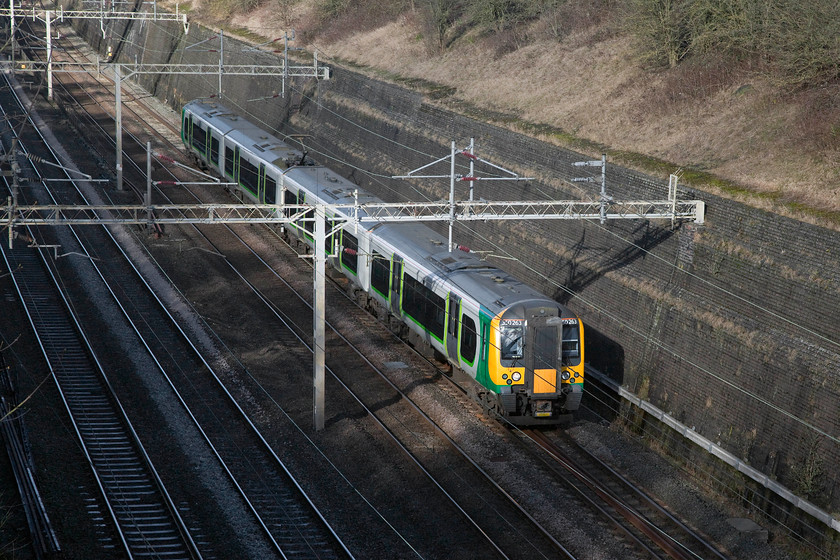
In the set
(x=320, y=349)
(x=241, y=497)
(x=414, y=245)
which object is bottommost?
(x=241, y=497)

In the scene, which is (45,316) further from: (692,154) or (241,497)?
(692,154)

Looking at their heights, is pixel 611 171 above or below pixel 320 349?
above

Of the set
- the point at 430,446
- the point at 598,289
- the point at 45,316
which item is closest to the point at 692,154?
the point at 598,289

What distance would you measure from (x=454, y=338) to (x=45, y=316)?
39.6 ft

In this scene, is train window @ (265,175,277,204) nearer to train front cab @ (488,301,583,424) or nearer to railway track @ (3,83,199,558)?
railway track @ (3,83,199,558)

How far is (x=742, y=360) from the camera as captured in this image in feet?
66.5

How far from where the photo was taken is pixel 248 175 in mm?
35375

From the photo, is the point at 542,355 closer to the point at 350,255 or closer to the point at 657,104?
the point at 350,255

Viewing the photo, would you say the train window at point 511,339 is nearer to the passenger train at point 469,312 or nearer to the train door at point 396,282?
the passenger train at point 469,312

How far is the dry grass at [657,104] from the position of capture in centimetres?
2284

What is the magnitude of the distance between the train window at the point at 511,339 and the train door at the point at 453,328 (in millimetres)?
1715

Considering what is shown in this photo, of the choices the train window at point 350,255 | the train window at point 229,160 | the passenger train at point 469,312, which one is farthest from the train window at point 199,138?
the train window at point 350,255

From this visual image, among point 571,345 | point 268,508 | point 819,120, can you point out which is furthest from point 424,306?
point 819,120

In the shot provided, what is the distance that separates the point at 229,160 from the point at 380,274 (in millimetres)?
14253
